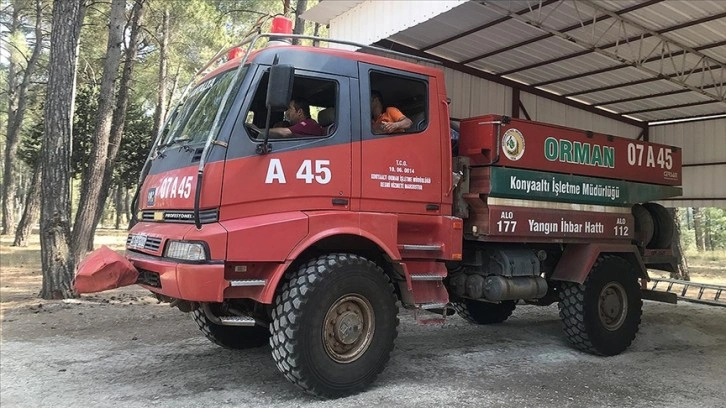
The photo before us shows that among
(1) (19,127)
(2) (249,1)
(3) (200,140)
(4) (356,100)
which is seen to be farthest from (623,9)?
(1) (19,127)

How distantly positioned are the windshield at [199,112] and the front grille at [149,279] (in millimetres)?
1116

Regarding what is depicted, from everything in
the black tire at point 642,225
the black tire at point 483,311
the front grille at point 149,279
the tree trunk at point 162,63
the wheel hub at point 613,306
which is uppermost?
the tree trunk at point 162,63

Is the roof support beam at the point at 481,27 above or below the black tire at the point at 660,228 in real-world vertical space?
above

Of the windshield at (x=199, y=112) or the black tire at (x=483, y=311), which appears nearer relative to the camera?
the windshield at (x=199, y=112)

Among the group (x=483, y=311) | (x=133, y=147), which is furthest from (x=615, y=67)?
(x=133, y=147)

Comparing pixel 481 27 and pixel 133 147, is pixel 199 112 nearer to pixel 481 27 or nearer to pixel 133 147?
pixel 481 27

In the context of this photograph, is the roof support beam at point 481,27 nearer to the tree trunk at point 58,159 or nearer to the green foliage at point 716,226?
the tree trunk at point 58,159

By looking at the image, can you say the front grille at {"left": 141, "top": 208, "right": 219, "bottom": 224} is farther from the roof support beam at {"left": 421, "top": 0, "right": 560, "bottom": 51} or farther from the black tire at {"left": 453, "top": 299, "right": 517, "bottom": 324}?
the roof support beam at {"left": 421, "top": 0, "right": 560, "bottom": 51}

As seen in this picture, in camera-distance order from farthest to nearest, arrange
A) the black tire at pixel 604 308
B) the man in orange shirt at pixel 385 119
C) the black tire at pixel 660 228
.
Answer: the black tire at pixel 660 228
the black tire at pixel 604 308
the man in orange shirt at pixel 385 119

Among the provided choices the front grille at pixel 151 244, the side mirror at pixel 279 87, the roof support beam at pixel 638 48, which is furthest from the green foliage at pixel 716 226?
the front grille at pixel 151 244

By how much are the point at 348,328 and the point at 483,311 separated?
3.90m

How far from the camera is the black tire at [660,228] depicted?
23.4 ft

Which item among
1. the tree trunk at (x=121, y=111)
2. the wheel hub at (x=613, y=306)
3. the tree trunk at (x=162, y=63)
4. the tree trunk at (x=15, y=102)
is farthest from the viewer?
the tree trunk at (x=15, y=102)

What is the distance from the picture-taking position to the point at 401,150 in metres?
4.85
